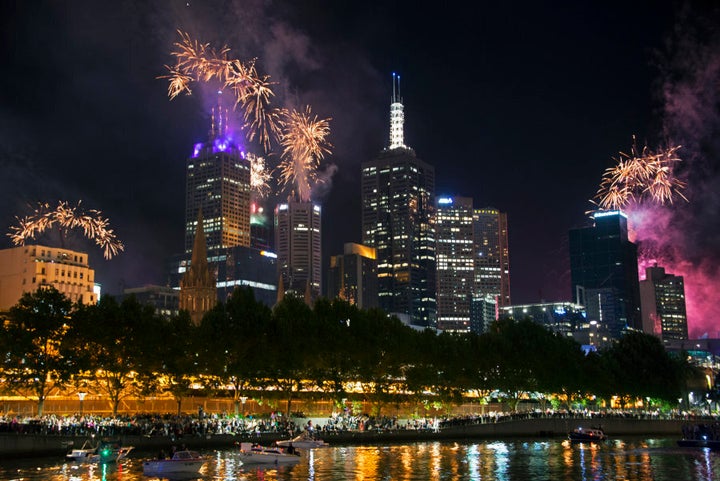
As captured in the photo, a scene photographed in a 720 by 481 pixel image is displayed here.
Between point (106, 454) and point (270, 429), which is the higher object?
point (270, 429)

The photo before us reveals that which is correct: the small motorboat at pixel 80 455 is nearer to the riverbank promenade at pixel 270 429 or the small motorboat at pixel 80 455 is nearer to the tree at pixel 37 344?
the riverbank promenade at pixel 270 429

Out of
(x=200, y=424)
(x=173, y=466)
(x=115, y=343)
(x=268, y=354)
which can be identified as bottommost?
(x=173, y=466)

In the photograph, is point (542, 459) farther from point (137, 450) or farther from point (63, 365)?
point (63, 365)

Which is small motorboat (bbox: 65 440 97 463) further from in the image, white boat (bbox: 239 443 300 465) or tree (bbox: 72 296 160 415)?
tree (bbox: 72 296 160 415)

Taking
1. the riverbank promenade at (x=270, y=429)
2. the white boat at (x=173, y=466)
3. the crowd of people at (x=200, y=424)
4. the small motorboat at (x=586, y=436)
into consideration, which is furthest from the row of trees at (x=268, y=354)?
the white boat at (x=173, y=466)

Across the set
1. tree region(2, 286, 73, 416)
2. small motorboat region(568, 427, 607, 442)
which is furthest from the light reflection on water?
tree region(2, 286, 73, 416)

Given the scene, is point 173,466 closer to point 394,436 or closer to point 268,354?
point 268,354

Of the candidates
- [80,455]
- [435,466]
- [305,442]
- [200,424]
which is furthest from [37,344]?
[435,466]
